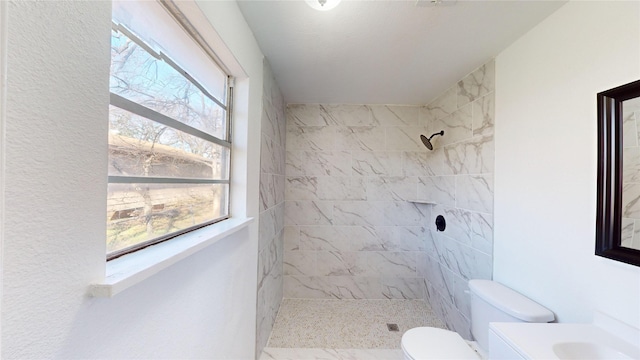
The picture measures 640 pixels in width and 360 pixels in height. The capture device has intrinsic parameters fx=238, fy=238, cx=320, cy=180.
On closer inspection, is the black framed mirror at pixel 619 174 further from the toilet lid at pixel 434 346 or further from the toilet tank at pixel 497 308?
the toilet lid at pixel 434 346

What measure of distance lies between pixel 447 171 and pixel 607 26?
1.29 m

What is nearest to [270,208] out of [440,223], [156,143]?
[156,143]

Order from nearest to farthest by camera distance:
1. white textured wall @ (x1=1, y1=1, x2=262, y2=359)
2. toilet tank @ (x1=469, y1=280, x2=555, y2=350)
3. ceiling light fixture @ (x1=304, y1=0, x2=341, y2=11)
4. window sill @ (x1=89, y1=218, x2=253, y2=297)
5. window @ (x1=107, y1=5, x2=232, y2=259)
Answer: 1. white textured wall @ (x1=1, y1=1, x2=262, y2=359)
2. window sill @ (x1=89, y1=218, x2=253, y2=297)
3. window @ (x1=107, y1=5, x2=232, y2=259)
4. ceiling light fixture @ (x1=304, y1=0, x2=341, y2=11)
5. toilet tank @ (x1=469, y1=280, x2=555, y2=350)

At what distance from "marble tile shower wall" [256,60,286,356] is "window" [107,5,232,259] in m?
0.52

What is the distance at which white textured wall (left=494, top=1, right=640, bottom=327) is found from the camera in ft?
3.05

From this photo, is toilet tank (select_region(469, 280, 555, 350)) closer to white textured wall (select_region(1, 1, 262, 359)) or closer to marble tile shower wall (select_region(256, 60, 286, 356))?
marble tile shower wall (select_region(256, 60, 286, 356))

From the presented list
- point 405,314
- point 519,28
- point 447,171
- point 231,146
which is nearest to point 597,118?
point 519,28

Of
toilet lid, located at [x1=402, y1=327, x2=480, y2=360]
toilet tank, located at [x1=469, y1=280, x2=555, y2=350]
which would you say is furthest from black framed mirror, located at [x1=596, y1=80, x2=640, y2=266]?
toilet lid, located at [x1=402, y1=327, x2=480, y2=360]

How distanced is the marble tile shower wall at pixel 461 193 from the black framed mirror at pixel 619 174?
0.65 meters

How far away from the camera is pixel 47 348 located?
40cm

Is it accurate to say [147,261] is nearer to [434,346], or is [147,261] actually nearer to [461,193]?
[434,346]

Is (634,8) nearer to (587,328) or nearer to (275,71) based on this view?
(587,328)

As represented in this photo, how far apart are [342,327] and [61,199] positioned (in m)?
2.18

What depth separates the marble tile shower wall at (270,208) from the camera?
5.36 ft
